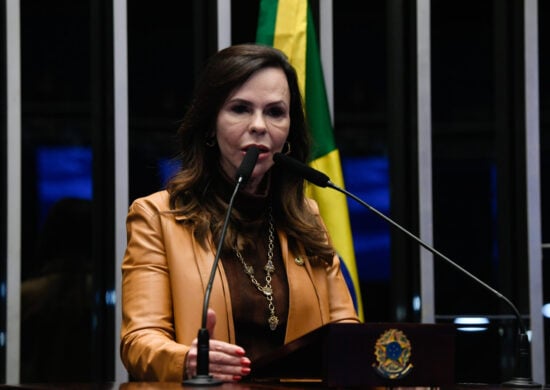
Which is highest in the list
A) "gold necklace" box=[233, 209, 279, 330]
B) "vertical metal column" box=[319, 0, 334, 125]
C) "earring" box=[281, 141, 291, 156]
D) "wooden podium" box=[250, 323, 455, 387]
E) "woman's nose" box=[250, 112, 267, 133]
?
"vertical metal column" box=[319, 0, 334, 125]

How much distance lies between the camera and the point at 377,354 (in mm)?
1789

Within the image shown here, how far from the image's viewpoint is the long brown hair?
2.56 m

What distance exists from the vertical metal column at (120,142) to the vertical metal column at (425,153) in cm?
120

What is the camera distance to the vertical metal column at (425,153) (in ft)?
13.5

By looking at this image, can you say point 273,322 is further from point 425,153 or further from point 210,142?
point 425,153

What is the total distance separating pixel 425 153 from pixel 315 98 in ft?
1.92

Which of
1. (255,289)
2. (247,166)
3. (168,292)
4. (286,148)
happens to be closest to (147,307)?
(168,292)

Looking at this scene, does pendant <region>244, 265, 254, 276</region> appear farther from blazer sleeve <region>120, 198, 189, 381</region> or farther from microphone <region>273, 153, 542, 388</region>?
microphone <region>273, 153, 542, 388</region>
